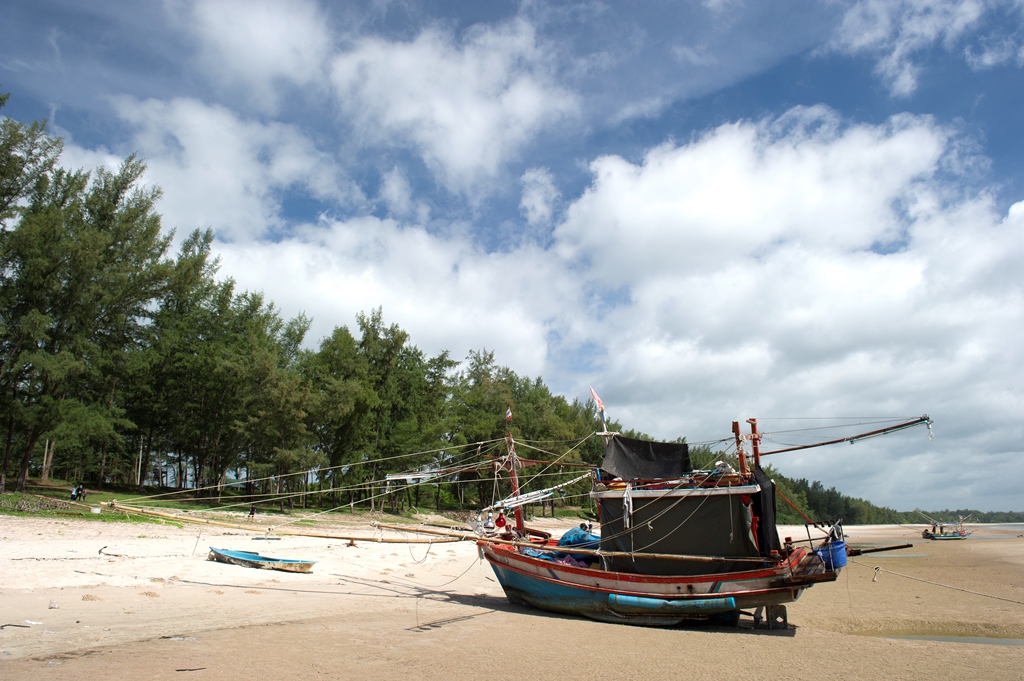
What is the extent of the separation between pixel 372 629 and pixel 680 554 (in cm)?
783

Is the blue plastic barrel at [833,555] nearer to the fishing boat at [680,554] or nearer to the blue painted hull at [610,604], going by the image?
the fishing boat at [680,554]

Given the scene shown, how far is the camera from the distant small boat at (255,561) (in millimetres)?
18500

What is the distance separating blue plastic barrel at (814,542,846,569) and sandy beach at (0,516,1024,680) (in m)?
1.62

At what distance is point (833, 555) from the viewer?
49.0 ft

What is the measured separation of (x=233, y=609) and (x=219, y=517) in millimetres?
20524

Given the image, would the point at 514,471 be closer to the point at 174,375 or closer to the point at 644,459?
the point at 644,459

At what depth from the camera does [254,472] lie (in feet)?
144

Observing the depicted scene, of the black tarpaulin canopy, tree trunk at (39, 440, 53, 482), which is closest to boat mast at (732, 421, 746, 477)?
the black tarpaulin canopy

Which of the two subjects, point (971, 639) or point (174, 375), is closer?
point (971, 639)

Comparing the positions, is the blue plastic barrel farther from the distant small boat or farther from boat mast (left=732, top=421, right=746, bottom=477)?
the distant small boat

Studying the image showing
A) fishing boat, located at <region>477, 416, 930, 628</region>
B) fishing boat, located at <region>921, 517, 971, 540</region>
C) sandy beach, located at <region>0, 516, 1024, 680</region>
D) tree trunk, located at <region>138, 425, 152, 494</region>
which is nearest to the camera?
sandy beach, located at <region>0, 516, 1024, 680</region>

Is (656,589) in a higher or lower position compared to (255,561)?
lower

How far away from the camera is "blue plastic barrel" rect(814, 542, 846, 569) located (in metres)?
14.9

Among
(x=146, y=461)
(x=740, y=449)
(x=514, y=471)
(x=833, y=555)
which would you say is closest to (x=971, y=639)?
(x=833, y=555)
